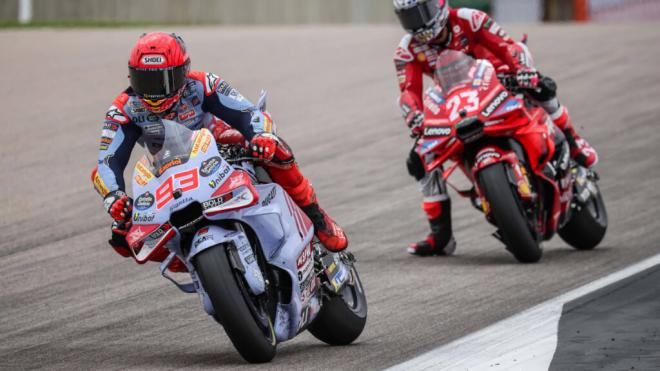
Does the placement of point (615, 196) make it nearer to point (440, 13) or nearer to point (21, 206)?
point (440, 13)

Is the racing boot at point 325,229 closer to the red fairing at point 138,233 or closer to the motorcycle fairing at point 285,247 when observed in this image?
the motorcycle fairing at point 285,247

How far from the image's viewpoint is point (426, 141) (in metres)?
10.4

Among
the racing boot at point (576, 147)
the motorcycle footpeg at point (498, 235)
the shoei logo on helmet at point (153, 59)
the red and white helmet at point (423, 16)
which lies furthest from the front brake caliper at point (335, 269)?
the racing boot at point (576, 147)

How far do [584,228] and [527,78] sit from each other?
4.30 ft

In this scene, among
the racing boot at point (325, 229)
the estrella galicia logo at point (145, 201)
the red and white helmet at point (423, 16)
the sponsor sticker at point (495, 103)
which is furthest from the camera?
the red and white helmet at point (423, 16)

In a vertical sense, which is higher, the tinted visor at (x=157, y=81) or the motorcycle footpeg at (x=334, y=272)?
the tinted visor at (x=157, y=81)

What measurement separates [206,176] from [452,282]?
3201 mm

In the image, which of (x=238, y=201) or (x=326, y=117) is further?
(x=326, y=117)

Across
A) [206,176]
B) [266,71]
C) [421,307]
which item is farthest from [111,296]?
[266,71]

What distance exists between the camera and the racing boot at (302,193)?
25.1 ft

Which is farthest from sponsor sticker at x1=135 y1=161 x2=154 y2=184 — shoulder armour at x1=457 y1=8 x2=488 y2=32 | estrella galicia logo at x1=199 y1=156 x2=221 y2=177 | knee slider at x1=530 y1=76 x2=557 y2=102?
knee slider at x1=530 y1=76 x2=557 y2=102

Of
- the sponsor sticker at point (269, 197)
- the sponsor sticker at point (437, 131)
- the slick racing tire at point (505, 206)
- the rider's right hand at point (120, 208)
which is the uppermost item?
the sponsor sticker at point (269, 197)

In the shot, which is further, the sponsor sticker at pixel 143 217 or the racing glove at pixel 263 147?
the racing glove at pixel 263 147

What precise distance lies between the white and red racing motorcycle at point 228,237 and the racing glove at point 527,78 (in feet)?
11.4
